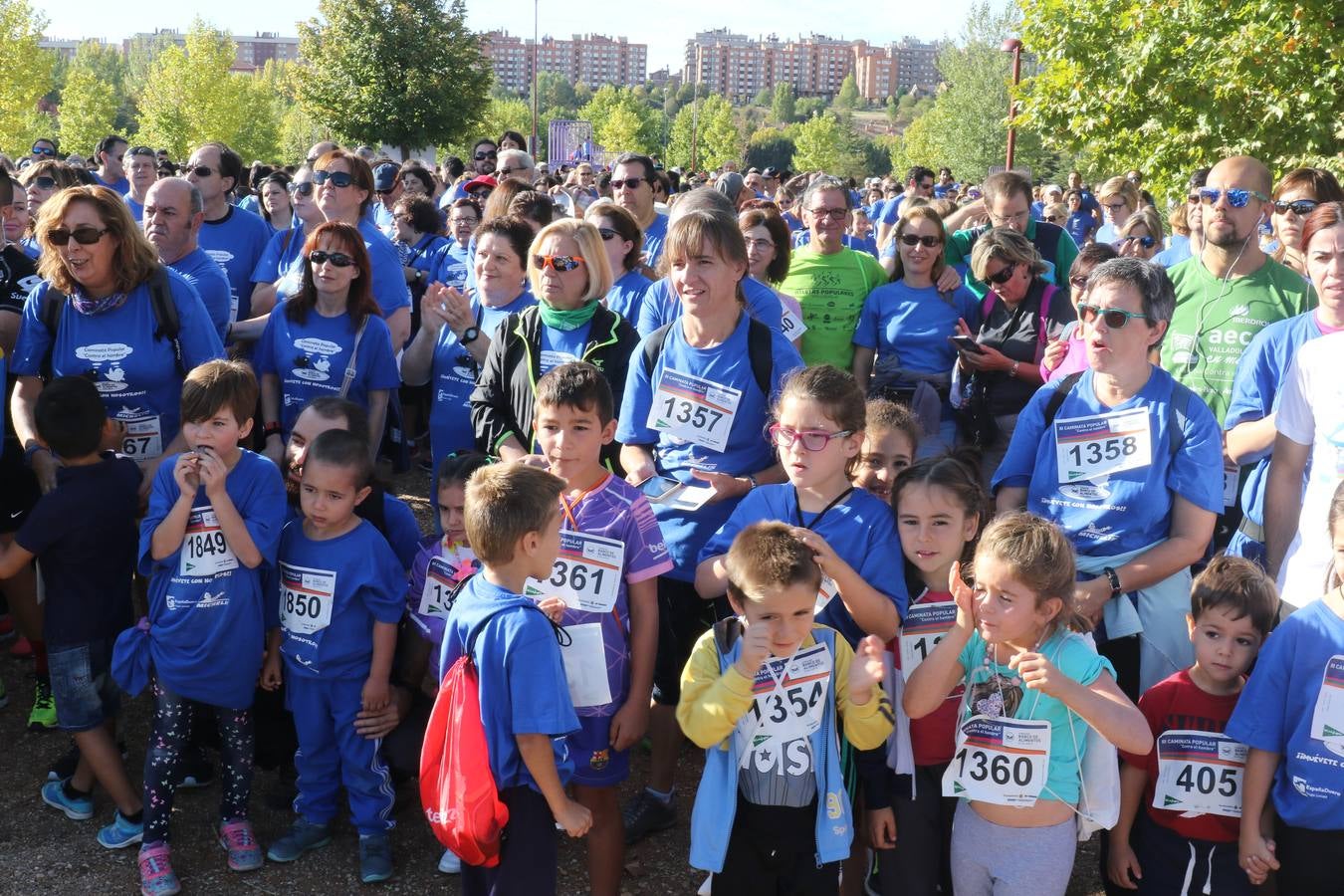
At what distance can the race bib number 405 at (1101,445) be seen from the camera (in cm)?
324

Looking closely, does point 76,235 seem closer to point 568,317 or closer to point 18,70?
point 568,317

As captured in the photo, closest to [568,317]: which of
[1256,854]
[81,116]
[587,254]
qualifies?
[587,254]

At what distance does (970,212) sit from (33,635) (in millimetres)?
5941

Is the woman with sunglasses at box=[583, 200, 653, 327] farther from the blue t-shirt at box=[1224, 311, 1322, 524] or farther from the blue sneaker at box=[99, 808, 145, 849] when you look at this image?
the blue sneaker at box=[99, 808, 145, 849]

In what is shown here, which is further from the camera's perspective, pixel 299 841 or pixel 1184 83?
pixel 1184 83

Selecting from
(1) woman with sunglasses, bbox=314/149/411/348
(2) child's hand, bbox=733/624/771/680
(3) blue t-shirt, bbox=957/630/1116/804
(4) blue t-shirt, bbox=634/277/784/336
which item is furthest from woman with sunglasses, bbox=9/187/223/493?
(3) blue t-shirt, bbox=957/630/1116/804

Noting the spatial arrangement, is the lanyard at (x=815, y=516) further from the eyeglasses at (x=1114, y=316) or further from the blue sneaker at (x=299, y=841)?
the blue sneaker at (x=299, y=841)

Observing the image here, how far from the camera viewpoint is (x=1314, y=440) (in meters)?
3.33

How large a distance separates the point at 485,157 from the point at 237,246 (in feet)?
19.7

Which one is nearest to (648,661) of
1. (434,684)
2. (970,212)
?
(434,684)

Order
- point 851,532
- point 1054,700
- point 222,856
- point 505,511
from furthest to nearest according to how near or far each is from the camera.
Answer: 1. point 222,856
2. point 851,532
3. point 1054,700
4. point 505,511

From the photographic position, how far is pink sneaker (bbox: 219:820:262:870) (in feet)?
11.9

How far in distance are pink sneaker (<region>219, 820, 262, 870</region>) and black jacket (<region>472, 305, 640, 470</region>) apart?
1.52 m

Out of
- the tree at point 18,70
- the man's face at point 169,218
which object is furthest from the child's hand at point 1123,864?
the tree at point 18,70
